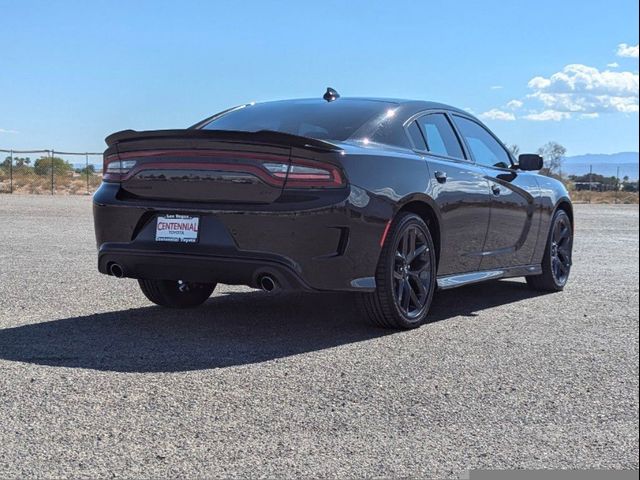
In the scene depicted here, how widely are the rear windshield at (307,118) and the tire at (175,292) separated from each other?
1142 millimetres

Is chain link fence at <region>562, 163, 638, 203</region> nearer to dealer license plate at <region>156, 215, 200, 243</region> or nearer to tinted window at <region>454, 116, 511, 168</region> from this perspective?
tinted window at <region>454, 116, 511, 168</region>

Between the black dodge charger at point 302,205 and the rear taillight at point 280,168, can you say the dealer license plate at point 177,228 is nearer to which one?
the black dodge charger at point 302,205

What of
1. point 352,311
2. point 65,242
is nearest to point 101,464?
point 352,311

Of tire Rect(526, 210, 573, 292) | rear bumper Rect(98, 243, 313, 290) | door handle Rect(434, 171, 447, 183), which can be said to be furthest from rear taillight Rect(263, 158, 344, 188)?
tire Rect(526, 210, 573, 292)

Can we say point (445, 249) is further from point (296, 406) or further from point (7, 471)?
point (7, 471)

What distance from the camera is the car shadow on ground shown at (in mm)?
4602

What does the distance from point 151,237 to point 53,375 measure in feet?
4.31

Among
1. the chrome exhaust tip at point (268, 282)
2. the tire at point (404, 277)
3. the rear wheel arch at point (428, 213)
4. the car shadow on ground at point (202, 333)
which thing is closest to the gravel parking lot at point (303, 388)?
the car shadow on ground at point (202, 333)

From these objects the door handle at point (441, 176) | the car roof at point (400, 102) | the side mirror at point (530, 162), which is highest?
the car roof at point (400, 102)

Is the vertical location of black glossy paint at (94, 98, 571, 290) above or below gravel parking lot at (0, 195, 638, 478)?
above

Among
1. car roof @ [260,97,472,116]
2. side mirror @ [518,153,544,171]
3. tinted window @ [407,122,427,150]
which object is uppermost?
car roof @ [260,97,472,116]

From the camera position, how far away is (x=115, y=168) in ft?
18.1

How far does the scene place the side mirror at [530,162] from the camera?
7.53 meters

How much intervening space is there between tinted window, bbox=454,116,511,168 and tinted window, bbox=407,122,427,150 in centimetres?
80
